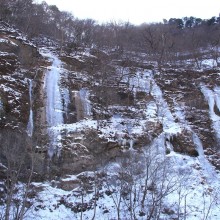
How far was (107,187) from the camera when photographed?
88.2 ft

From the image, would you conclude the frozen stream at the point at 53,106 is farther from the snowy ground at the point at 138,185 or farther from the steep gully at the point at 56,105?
the snowy ground at the point at 138,185

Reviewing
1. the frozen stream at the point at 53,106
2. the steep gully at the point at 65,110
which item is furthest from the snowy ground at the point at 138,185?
the frozen stream at the point at 53,106

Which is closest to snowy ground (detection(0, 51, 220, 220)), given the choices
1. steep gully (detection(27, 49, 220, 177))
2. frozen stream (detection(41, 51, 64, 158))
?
steep gully (detection(27, 49, 220, 177))

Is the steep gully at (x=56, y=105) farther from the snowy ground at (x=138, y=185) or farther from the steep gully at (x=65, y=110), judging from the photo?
the snowy ground at (x=138, y=185)

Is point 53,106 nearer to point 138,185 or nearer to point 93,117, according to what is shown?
point 93,117

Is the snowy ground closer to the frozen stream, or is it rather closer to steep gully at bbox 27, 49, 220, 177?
steep gully at bbox 27, 49, 220, 177

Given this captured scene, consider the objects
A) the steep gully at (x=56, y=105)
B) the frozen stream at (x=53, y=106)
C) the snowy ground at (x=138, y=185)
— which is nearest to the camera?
the snowy ground at (x=138, y=185)

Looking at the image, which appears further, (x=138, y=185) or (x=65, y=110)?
(x=65, y=110)

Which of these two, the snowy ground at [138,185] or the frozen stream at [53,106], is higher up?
the frozen stream at [53,106]

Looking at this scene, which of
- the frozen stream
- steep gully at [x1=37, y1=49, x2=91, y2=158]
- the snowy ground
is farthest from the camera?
steep gully at [x1=37, y1=49, x2=91, y2=158]

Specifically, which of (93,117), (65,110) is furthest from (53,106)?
(93,117)

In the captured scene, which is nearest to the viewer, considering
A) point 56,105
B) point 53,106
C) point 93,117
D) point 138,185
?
point 138,185

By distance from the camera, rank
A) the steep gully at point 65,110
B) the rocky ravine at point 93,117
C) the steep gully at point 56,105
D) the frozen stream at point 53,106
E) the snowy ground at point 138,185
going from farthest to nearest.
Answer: the steep gully at point 65,110 → the steep gully at point 56,105 → the frozen stream at point 53,106 → the rocky ravine at point 93,117 → the snowy ground at point 138,185

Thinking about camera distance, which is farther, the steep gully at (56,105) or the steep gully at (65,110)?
the steep gully at (65,110)
